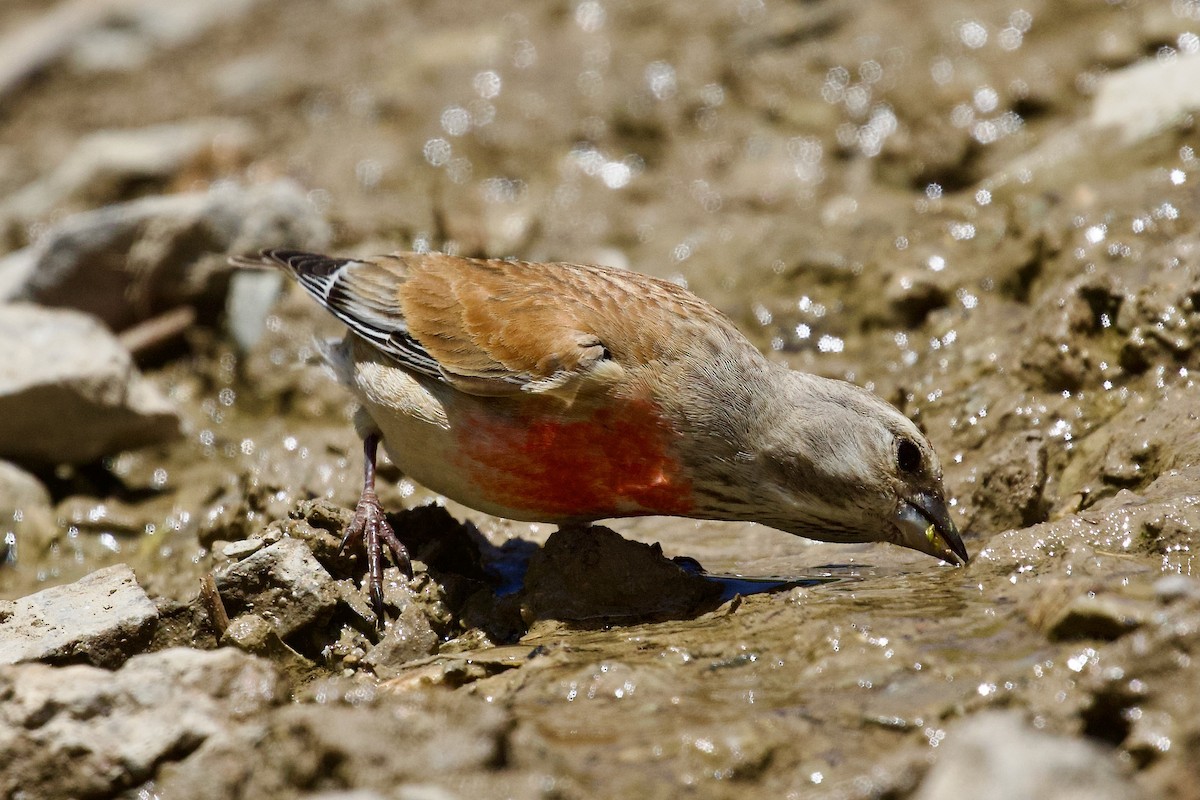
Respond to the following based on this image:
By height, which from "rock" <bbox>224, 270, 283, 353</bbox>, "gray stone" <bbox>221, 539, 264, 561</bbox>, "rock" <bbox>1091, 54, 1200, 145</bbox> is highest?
"rock" <bbox>1091, 54, 1200, 145</bbox>

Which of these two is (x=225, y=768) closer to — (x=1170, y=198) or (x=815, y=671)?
(x=815, y=671)

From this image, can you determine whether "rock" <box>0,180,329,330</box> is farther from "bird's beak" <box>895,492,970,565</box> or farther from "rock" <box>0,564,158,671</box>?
"bird's beak" <box>895,492,970,565</box>

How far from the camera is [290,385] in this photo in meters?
7.08

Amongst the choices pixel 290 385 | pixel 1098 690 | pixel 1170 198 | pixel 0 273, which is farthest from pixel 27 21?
pixel 1098 690

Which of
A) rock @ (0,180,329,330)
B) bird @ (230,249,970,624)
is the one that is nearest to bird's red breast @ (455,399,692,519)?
bird @ (230,249,970,624)

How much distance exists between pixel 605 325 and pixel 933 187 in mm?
4257

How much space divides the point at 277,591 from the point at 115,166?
564 cm

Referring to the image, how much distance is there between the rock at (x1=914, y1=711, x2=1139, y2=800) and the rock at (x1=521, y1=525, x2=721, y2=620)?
75.6 inches

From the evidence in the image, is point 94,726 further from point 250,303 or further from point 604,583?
point 250,303

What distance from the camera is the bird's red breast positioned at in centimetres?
442

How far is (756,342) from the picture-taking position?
6.63 metres

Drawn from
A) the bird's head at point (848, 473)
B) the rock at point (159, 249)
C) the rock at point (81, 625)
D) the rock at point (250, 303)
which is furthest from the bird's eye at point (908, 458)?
the rock at point (159, 249)

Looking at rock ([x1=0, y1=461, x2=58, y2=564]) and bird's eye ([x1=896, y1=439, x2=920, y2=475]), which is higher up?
bird's eye ([x1=896, y1=439, x2=920, y2=475])

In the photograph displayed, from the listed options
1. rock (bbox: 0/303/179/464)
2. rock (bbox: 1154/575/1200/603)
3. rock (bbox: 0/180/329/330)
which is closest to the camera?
rock (bbox: 1154/575/1200/603)
